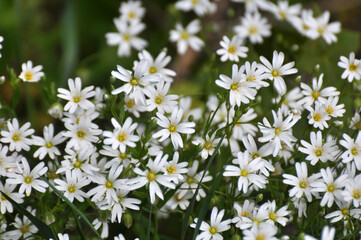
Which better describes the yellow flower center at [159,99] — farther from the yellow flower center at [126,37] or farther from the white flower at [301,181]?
the yellow flower center at [126,37]

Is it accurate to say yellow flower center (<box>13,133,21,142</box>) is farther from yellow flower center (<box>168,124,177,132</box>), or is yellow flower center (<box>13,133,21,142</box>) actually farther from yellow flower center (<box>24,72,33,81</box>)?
yellow flower center (<box>168,124,177,132</box>)

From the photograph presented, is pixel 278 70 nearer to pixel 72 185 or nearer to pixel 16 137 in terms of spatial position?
pixel 72 185

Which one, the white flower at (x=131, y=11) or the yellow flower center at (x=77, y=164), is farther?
the white flower at (x=131, y=11)

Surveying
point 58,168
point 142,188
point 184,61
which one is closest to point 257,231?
point 142,188

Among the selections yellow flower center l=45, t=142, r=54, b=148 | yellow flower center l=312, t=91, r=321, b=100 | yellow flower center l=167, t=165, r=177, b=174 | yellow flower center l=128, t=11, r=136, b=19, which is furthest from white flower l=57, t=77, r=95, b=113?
yellow flower center l=128, t=11, r=136, b=19

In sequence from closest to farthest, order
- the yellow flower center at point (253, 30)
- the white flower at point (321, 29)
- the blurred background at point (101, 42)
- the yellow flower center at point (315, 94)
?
the yellow flower center at point (315, 94) < the white flower at point (321, 29) < the yellow flower center at point (253, 30) < the blurred background at point (101, 42)

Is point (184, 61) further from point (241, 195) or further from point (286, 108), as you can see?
point (241, 195)

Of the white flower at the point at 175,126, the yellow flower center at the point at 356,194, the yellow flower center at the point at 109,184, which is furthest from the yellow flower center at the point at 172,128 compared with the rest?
the yellow flower center at the point at 356,194
